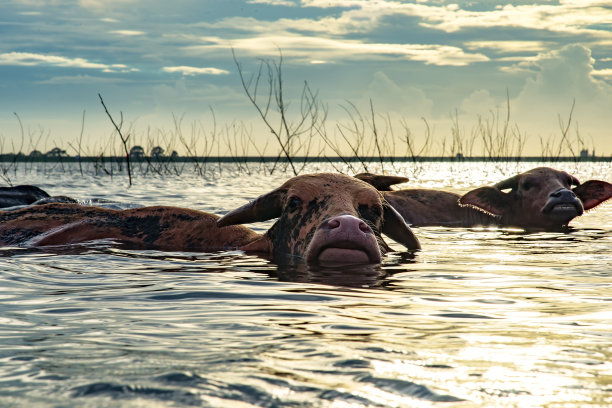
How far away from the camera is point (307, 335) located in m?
3.08

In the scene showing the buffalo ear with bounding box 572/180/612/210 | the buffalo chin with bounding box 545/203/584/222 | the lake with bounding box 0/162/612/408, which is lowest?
the lake with bounding box 0/162/612/408

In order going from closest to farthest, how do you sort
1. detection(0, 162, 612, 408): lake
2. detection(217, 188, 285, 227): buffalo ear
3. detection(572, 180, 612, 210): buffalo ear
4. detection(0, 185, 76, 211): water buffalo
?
detection(0, 162, 612, 408): lake
detection(217, 188, 285, 227): buffalo ear
detection(0, 185, 76, 211): water buffalo
detection(572, 180, 612, 210): buffalo ear

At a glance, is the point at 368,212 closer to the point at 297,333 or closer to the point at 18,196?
the point at 297,333

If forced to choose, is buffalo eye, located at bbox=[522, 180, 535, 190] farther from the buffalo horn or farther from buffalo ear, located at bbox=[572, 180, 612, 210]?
buffalo ear, located at bbox=[572, 180, 612, 210]

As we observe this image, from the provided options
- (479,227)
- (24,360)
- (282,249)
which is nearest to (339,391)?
(24,360)

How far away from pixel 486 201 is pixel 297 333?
26.8 feet

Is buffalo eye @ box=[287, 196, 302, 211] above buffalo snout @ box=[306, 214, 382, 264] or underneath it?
above

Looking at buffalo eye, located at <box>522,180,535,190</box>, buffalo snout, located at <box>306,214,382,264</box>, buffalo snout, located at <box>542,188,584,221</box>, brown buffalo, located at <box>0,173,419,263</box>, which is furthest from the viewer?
buffalo eye, located at <box>522,180,535,190</box>

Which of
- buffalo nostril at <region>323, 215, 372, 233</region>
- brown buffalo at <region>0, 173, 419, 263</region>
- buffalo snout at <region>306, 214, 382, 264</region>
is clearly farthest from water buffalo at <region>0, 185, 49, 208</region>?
buffalo nostril at <region>323, 215, 372, 233</region>

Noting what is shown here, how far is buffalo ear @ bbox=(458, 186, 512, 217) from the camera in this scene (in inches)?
422

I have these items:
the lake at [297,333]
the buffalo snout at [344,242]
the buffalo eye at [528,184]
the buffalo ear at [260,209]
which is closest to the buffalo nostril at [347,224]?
the buffalo snout at [344,242]

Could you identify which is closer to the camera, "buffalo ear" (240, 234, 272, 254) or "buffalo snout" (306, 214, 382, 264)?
Answer: "buffalo snout" (306, 214, 382, 264)

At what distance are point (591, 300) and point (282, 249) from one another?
2683mm

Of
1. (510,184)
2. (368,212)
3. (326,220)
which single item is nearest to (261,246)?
(368,212)
